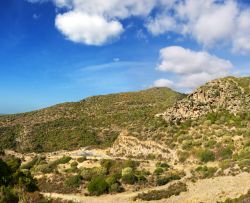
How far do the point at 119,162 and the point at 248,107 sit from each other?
80.6 ft

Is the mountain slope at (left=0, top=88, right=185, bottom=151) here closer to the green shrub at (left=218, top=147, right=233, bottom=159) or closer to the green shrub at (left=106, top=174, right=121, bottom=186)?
the green shrub at (left=218, top=147, right=233, bottom=159)

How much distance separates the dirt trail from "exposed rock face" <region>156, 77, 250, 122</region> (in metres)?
26.6

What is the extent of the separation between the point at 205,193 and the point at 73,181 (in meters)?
14.3

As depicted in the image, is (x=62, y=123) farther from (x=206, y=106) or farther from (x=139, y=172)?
(x=139, y=172)

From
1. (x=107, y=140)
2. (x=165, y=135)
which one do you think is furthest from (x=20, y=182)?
(x=107, y=140)

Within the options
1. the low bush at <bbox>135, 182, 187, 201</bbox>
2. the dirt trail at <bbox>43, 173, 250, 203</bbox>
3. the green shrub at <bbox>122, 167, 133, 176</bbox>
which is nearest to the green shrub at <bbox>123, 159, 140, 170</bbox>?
the green shrub at <bbox>122, 167, 133, 176</bbox>

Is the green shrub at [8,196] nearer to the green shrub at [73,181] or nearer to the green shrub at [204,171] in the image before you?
the green shrub at [73,181]

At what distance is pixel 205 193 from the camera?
29359 millimetres

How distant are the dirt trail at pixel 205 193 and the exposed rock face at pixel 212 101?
26.6m

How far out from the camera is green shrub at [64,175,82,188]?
122 ft

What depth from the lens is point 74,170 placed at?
4350cm

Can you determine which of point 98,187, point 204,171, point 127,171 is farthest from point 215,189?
point 127,171

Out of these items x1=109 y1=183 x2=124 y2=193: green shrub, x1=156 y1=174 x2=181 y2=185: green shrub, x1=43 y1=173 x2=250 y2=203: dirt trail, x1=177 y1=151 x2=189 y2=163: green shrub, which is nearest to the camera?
x1=43 y1=173 x2=250 y2=203: dirt trail

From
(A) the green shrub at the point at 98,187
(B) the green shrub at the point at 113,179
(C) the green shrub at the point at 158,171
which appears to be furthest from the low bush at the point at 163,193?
(C) the green shrub at the point at 158,171
